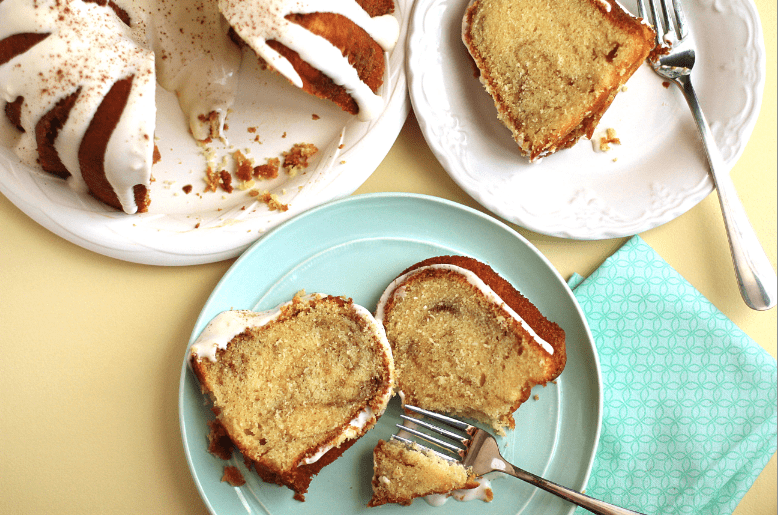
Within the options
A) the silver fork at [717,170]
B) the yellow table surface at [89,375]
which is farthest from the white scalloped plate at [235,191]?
the silver fork at [717,170]

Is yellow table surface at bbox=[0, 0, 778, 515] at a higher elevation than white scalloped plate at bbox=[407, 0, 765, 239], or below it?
below

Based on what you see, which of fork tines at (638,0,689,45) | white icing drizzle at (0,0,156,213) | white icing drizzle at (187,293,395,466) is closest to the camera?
white icing drizzle at (0,0,156,213)

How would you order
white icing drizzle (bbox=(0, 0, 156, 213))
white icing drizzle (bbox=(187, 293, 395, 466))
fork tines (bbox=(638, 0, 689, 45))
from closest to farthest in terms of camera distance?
white icing drizzle (bbox=(0, 0, 156, 213)) < white icing drizzle (bbox=(187, 293, 395, 466)) < fork tines (bbox=(638, 0, 689, 45))

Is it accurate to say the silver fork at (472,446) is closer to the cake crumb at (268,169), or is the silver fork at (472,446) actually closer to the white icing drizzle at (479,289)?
the white icing drizzle at (479,289)

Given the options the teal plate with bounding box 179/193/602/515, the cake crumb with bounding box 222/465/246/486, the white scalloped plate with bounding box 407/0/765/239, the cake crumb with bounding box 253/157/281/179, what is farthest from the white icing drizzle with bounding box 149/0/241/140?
the cake crumb with bounding box 222/465/246/486

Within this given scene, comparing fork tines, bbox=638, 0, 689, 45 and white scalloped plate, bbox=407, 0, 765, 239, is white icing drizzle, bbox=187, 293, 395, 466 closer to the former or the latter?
white scalloped plate, bbox=407, 0, 765, 239

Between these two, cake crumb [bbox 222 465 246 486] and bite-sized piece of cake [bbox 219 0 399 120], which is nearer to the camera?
bite-sized piece of cake [bbox 219 0 399 120]

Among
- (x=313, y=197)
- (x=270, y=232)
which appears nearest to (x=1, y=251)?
(x=270, y=232)

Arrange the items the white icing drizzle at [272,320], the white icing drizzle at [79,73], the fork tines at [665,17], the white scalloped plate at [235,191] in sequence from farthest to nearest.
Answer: the fork tines at [665,17] → the white scalloped plate at [235,191] → the white icing drizzle at [272,320] → the white icing drizzle at [79,73]
